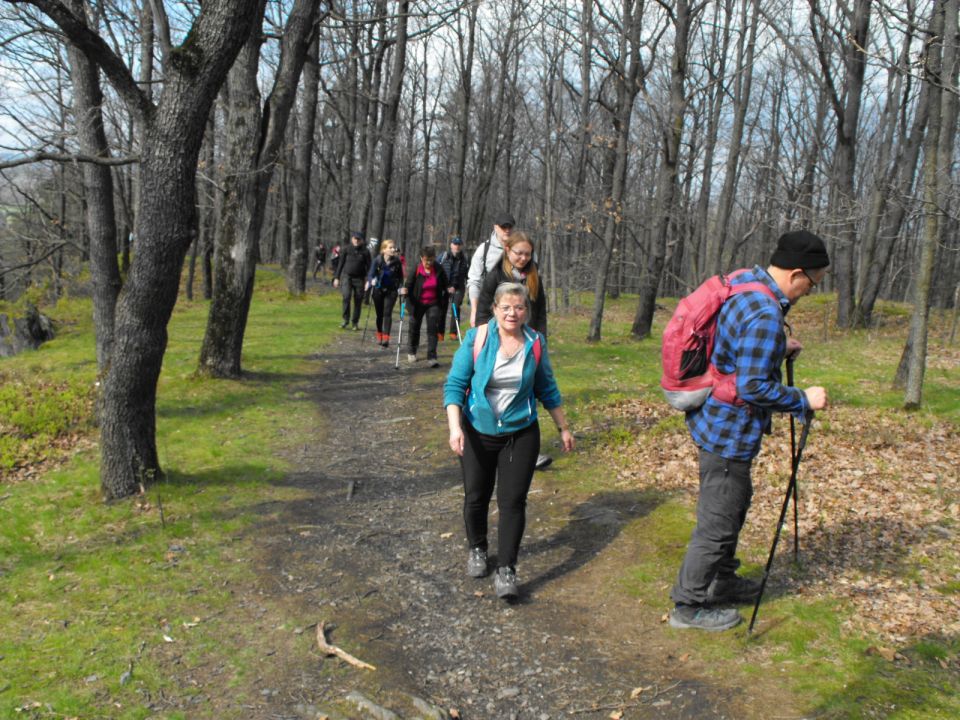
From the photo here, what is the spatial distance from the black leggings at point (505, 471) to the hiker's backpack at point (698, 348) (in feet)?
3.39

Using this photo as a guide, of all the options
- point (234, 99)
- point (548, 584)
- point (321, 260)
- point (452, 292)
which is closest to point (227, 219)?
point (234, 99)

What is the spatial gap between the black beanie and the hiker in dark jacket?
8.45ft

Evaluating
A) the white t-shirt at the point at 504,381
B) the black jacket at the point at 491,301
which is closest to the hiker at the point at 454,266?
the black jacket at the point at 491,301

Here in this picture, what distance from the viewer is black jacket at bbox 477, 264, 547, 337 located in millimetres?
6887

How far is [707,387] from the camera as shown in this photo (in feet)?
13.3

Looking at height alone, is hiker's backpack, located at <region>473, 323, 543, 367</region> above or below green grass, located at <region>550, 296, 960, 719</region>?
above

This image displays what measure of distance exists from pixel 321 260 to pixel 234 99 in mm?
27493

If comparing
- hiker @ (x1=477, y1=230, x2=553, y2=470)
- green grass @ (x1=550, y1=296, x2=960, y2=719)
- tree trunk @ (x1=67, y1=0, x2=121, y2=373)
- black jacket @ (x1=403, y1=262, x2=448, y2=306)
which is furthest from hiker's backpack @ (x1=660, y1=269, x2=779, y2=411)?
black jacket @ (x1=403, y1=262, x2=448, y2=306)

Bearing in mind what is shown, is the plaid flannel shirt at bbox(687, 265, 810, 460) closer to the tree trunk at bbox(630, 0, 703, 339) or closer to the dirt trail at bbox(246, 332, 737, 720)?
the dirt trail at bbox(246, 332, 737, 720)

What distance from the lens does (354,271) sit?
1579 centimetres

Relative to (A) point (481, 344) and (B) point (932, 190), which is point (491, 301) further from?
(B) point (932, 190)

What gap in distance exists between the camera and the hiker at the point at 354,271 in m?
15.5

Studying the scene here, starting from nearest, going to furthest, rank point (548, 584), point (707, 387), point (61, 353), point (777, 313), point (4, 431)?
point (777, 313) < point (707, 387) < point (548, 584) < point (4, 431) < point (61, 353)

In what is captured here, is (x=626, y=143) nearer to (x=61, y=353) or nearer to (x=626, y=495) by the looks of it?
(x=626, y=495)
